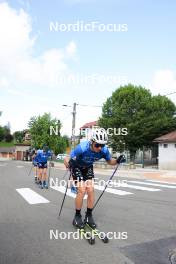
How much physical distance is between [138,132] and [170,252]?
119 feet

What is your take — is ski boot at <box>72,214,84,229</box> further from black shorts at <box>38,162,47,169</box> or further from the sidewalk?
the sidewalk

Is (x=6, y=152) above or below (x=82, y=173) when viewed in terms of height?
above

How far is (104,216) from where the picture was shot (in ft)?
22.6

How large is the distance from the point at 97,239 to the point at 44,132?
6295cm

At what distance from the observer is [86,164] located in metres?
5.88

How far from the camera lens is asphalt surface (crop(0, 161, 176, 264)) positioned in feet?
13.8

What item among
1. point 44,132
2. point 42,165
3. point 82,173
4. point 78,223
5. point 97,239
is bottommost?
point 97,239

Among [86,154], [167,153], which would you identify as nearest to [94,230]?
[86,154]

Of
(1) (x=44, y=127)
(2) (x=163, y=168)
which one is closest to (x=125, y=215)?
(2) (x=163, y=168)

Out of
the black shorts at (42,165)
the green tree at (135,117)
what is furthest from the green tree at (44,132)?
the black shorts at (42,165)

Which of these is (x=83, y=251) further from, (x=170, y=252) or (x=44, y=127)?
(x=44, y=127)

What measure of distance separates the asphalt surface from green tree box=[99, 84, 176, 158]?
1257 inches

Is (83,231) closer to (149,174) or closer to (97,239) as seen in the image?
(97,239)

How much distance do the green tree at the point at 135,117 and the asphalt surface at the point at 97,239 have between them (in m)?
31.9
